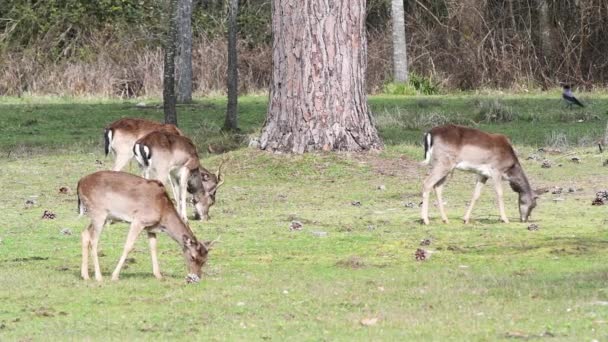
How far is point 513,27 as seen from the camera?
108 ft

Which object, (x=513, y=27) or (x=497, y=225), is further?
(x=513, y=27)

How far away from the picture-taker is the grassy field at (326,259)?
29.7ft

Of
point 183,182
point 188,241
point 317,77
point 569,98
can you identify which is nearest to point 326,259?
point 188,241

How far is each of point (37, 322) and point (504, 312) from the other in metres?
3.32

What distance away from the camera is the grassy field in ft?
29.7

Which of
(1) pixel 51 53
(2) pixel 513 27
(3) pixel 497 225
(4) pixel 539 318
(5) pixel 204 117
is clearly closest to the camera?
(4) pixel 539 318

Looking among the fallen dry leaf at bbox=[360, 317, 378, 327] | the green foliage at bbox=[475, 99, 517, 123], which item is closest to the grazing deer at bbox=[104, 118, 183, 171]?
the fallen dry leaf at bbox=[360, 317, 378, 327]

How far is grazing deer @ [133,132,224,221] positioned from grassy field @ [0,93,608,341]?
35 cm

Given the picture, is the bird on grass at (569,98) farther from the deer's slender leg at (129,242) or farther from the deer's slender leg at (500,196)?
the deer's slender leg at (129,242)

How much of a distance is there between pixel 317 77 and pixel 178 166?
449 centimetres

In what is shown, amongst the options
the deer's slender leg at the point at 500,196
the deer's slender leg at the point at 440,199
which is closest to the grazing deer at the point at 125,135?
the deer's slender leg at the point at 440,199

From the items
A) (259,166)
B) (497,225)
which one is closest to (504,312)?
(497,225)

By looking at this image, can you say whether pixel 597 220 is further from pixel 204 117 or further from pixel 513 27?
pixel 513 27

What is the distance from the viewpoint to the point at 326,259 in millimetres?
12016
